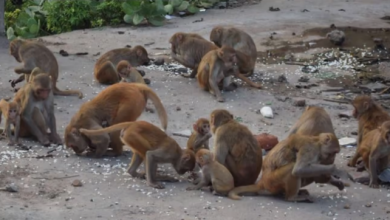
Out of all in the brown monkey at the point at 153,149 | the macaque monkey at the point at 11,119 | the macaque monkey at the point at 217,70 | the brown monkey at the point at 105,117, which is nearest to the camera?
the brown monkey at the point at 153,149

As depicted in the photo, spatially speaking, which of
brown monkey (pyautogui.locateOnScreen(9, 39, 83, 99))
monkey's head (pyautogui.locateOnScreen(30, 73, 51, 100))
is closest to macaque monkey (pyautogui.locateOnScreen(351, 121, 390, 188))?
monkey's head (pyautogui.locateOnScreen(30, 73, 51, 100))

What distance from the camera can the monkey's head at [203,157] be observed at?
10.0 m

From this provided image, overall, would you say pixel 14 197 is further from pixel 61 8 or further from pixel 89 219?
pixel 61 8

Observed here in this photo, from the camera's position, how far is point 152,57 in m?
16.5

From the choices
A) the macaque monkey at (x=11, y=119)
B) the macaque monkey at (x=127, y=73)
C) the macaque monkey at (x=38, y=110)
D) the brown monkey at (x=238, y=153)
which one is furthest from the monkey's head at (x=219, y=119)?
the macaque monkey at (x=127, y=73)

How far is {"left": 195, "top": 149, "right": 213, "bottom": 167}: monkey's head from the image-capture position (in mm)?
10000

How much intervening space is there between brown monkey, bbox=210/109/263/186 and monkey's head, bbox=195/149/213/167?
195mm

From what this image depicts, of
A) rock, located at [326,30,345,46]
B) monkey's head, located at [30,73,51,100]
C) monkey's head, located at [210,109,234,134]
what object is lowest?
rock, located at [326,30,345,46]

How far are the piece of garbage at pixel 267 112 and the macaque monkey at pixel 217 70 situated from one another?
75cm

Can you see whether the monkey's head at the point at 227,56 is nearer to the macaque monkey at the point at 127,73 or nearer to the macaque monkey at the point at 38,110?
the macaque monkey at the point at 127,73

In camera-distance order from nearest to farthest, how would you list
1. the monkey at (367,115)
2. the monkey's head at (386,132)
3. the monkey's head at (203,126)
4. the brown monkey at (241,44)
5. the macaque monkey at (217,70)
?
the monkey's head at (386,132) → the monkey's head at (203,126) → the monkey at (367,115) → the macaque monkey at (217,70) → the brown monkey at (241,44)

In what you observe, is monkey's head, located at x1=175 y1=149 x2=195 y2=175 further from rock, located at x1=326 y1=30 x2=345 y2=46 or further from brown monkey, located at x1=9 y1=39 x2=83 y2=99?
rock, located at x1=326 y1=30 x2=345 y2=46

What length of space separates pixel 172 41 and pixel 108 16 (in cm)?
454

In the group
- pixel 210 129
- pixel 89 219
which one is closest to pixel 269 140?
pixel 210 129
